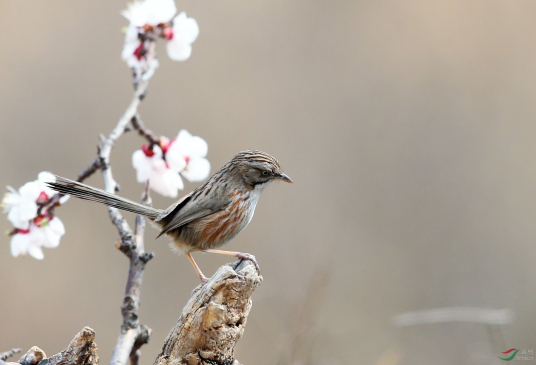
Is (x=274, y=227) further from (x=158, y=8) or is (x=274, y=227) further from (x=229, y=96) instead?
(x=158, y=8)

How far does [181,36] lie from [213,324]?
1.91 meters

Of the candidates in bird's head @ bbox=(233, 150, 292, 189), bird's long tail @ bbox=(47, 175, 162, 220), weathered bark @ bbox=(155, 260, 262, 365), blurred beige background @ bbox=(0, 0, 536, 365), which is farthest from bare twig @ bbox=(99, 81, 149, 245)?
blurred beige background @ bbox=(0, 0, 536, 365)

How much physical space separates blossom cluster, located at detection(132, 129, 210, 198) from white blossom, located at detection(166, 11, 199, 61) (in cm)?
53

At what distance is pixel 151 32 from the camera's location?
12.6 feet

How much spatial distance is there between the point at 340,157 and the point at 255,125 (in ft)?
4.10

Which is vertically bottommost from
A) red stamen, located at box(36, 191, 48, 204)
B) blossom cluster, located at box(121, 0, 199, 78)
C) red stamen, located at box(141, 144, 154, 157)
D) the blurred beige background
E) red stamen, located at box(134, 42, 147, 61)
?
red stamen, located at box(36, 191, 48, 204)

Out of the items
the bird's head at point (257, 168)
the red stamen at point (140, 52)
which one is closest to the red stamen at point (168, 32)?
the red stamen at point (140, 52)

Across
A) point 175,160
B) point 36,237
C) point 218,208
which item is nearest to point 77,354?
point 36,237

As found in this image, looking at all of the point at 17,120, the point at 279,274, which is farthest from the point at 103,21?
the point at 279,274

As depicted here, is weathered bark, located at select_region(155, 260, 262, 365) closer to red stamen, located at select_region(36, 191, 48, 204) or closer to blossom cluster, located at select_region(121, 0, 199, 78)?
red stamen, located at select_region(36, 191, 48, 204)

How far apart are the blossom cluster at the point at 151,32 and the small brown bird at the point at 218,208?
0.87m

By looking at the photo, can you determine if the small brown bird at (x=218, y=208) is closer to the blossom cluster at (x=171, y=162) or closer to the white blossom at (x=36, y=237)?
the blossom cluster at (x=171, y=162)

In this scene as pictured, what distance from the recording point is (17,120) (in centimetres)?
764

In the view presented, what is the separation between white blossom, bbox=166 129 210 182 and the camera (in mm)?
3715
